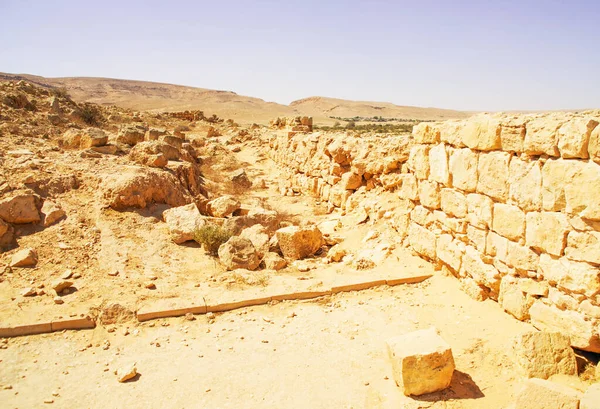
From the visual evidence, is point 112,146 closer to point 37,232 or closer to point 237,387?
point 37,232

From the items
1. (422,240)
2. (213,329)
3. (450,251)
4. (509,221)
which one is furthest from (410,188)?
(213,329)

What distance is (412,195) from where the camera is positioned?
21.4ft

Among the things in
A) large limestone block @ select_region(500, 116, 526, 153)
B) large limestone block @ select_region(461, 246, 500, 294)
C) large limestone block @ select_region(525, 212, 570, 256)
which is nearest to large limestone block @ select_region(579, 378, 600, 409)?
large limestone block @ select_region(525, 212, 570, 256)

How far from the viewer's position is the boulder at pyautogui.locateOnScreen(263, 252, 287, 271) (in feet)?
20.8

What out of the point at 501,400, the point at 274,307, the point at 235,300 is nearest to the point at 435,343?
the point at 501,400

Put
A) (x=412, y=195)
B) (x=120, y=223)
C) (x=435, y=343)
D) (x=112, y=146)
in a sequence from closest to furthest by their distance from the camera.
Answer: (x=435, y=343) → (x=412, y=195) → (x=120, y=223) → (x=112, y=146)

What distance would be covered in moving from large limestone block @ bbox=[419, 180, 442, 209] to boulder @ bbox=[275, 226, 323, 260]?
1889 millimetres

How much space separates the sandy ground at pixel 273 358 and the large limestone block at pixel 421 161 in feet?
5.63

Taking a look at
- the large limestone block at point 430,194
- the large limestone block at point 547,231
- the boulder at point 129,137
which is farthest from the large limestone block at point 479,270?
the boulder at point 129,137

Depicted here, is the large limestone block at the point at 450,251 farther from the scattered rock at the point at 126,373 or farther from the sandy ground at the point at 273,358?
the scattered rock at the point at 126,373

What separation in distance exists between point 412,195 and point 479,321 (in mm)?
2414

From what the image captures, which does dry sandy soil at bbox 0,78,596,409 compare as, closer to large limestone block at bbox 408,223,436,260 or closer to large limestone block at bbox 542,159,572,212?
large limestone block at bbox 408,223,436,260

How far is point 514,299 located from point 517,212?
36.3 inches

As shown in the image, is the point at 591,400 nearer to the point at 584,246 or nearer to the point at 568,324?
the point at 568,324
